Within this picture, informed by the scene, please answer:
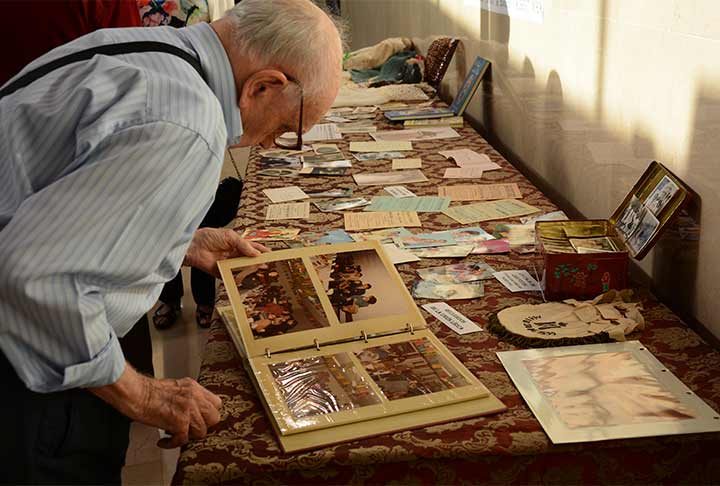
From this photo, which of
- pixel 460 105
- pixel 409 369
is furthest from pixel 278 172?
pixel 409 369

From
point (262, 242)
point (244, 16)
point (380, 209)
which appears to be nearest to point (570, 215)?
point (380, 209)

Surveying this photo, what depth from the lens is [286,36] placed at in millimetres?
1540

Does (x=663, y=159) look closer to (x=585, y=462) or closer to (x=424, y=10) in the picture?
(x=585, y=462)

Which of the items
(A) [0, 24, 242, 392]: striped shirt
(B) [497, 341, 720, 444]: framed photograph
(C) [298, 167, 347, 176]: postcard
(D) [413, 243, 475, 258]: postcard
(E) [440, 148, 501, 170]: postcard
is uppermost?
(A) [0, 24, 242, 392]: striped shirt

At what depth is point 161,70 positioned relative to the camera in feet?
4.57

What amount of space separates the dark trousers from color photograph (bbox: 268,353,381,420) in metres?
2.07

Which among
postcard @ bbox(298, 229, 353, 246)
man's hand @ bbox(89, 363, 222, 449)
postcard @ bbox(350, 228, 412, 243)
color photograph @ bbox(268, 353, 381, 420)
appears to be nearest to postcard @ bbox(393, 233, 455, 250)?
postcard @ bbox(350, 228, 412, 243)

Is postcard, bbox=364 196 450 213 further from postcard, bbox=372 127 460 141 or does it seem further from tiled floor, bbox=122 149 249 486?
tiled floor, bbox=122 149 249 486

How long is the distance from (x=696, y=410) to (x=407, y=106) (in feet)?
9.33

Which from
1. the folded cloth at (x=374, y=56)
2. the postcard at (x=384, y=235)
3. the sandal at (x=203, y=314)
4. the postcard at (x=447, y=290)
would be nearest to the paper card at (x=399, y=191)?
the postcard at (x=384, y=235)

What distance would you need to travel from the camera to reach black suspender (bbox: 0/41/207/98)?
1438 millimetres

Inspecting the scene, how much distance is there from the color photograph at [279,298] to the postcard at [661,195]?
2.63 feet

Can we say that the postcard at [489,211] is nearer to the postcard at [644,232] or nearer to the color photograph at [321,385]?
the postcard at [644,232]

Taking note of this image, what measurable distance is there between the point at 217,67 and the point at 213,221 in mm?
2200
